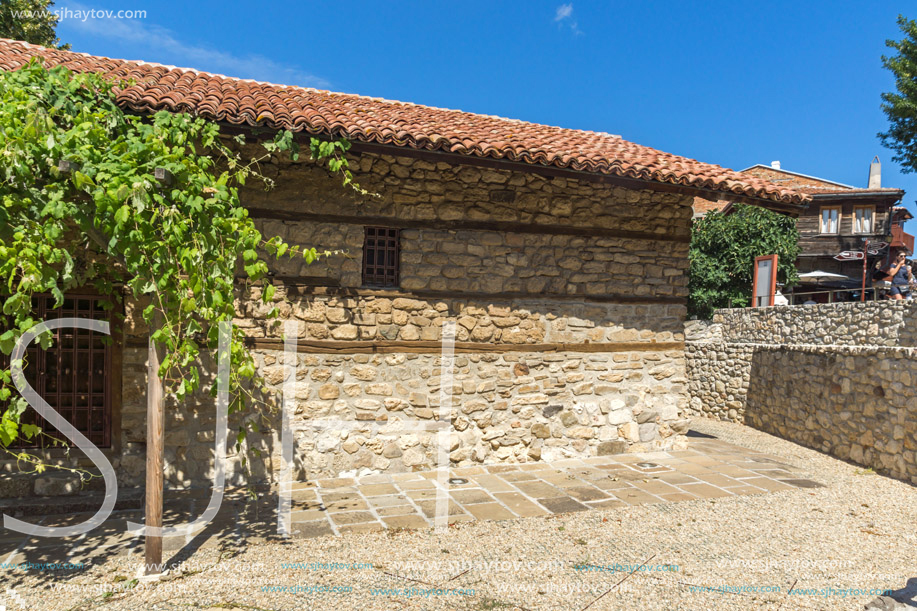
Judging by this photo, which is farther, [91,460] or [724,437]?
[724,437]

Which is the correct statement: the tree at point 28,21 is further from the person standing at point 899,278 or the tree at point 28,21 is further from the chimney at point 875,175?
the chimney at point 875,175

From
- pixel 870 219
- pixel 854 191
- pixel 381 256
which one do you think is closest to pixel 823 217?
pixel 854 191

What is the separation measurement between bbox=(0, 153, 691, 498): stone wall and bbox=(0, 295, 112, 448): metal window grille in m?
0.25

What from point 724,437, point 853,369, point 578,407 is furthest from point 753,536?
point 724,437

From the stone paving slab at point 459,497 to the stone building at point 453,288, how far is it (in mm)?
367

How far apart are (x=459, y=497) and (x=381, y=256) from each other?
2552 mm

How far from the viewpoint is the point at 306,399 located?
18.7ft

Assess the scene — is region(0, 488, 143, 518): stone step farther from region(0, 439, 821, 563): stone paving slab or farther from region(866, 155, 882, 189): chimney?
region(866, 155, 882, 189): chimney

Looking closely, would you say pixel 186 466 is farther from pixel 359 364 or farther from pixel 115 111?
pixel 115 111

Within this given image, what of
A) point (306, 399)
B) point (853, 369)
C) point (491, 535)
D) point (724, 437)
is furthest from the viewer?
point (724, 437)

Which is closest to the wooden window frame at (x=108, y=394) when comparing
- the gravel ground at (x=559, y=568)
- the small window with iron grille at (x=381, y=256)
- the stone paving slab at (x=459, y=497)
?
the stone paving slab at (x=459, y=497)

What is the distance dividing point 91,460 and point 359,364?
2.57 meters

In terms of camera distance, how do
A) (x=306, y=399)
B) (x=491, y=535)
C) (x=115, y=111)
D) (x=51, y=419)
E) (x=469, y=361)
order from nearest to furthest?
(x=115, y=111) < (x=491, y=535) < (x=51, y=419) < (x=306, y=399) < (x=469, y=361)

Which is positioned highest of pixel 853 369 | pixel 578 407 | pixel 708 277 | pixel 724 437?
pixel 708 277
